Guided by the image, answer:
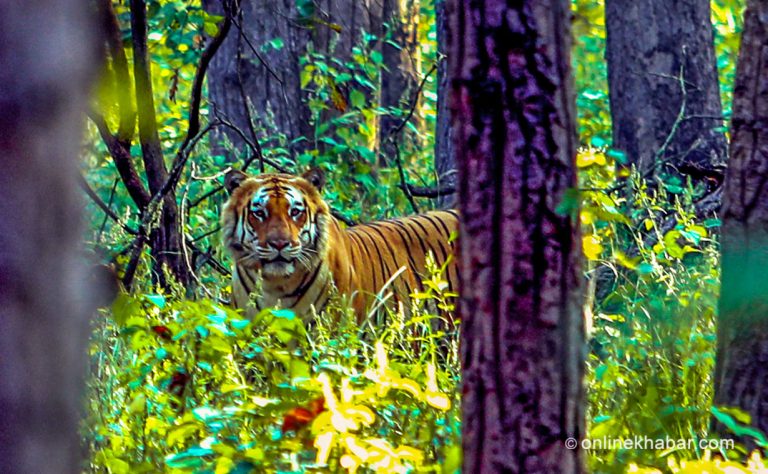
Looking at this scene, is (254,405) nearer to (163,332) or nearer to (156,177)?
(163,332)

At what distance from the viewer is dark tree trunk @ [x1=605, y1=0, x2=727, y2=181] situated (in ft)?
23.8

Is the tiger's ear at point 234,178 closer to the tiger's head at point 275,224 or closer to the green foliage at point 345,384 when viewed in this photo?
the tiger's head at point 275,224

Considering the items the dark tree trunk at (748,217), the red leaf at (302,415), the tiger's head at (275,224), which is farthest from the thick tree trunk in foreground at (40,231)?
the tiger's head at (275,224)

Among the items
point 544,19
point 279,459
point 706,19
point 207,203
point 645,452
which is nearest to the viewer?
point 544,19

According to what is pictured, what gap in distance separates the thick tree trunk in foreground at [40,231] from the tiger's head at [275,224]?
14.0 feet

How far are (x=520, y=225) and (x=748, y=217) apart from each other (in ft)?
3.99

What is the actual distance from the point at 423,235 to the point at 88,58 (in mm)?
5260

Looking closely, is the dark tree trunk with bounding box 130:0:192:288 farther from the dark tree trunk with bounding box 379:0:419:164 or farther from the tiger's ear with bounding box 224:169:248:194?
the dark tree trunk with bounding box 379:0:419:164

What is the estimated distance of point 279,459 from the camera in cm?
252

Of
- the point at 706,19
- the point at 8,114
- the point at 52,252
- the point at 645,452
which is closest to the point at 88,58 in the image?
the point at 8,114

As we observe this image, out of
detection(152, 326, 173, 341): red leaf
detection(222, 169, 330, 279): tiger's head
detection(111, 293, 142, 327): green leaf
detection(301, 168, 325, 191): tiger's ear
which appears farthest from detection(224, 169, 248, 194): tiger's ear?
detection(111, 293, 142, 327): green leaf

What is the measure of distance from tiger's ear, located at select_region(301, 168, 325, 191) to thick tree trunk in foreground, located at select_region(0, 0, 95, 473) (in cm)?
465

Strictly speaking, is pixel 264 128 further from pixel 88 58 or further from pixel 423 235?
pixel 88 58

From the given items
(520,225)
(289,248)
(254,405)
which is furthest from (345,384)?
(289,248)
